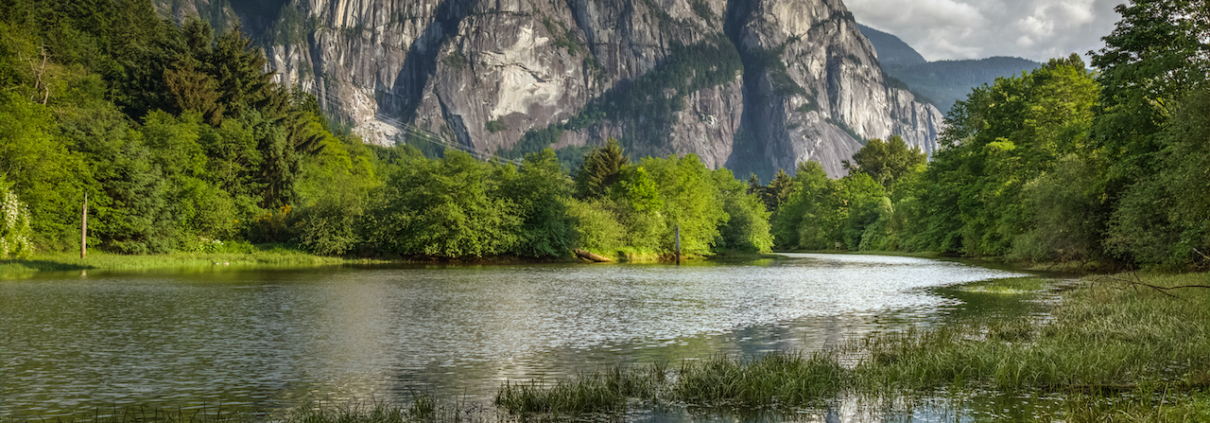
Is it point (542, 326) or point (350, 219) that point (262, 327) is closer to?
point (542, 326)

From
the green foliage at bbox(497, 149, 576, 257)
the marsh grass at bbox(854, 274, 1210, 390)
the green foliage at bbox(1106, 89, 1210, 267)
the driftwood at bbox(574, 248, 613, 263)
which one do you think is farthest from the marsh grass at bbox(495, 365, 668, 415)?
the driftwood at bbox(574, 248, 613, 263)

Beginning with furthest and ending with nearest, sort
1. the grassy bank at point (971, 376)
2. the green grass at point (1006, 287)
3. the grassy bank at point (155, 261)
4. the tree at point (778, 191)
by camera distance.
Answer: the tree at point (778, 191) → the grassy bank at point (155, 261) → the green grass at point (1006, 287) → the grassy bank at point (971, 376)

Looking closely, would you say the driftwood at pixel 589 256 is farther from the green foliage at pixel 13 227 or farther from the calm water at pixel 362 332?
the green foliage at pixel 13 227

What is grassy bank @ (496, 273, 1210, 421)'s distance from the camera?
10359 millimetres

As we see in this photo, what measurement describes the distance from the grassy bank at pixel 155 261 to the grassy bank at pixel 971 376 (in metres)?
40.7

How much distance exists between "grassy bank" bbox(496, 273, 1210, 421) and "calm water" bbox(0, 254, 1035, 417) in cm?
194

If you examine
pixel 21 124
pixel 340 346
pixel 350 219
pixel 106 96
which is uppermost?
pixel 106 96

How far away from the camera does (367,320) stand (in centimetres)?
2253

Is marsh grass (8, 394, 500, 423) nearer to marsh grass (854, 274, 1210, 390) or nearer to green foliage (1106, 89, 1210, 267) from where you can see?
marsh grass (854, 274, 1210, 390)

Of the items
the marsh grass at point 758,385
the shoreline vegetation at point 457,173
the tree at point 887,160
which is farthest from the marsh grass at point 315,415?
the tree at point 887,160

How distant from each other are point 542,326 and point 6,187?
131 feet

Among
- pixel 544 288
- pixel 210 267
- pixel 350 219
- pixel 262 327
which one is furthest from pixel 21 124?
pixel 262 327

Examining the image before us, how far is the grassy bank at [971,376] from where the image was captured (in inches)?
408

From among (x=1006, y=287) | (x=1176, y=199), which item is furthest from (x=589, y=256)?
(x=1176, y=199)
